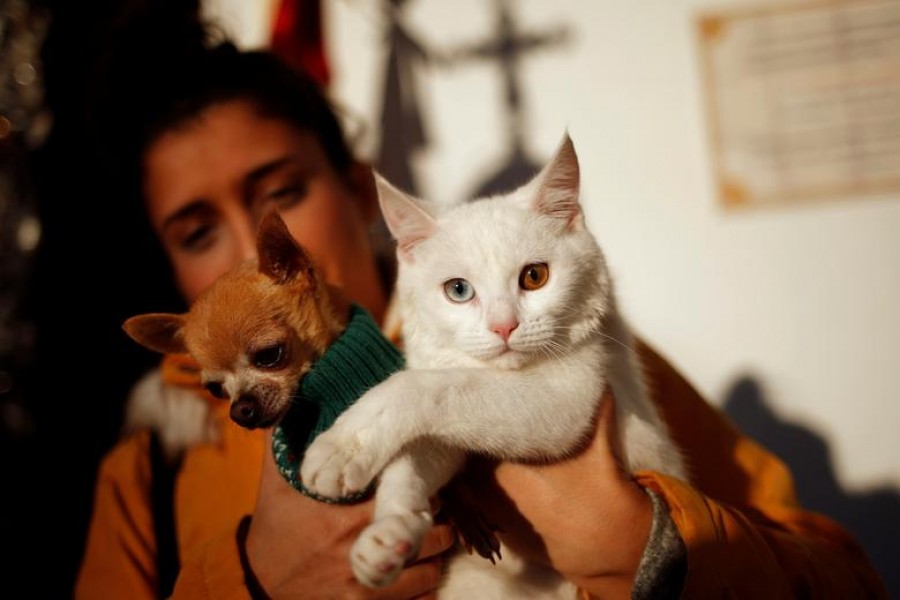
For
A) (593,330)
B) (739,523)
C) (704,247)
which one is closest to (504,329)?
(593,330)

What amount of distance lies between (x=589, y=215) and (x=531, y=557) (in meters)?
1.12

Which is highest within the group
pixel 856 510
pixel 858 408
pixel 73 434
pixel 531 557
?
pixel 73 434

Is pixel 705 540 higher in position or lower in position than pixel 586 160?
lower

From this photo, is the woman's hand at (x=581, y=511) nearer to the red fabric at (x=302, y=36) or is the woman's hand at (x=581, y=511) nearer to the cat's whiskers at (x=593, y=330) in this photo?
the cat's whiskers at (x=593, y=330)

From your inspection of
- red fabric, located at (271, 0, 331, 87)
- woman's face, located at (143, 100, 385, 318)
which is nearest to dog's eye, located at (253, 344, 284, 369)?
woman's face, located at (143, 100, 385, 318)

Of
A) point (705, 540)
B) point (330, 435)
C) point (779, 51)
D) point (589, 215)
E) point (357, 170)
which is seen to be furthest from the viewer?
point (589, 215)

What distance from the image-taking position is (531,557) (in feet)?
2.81

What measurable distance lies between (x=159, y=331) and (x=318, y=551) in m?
0.39

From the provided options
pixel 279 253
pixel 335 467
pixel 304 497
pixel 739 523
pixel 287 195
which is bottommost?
pixel 739 523

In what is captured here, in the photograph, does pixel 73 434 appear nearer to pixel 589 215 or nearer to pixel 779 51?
pixel 589 215

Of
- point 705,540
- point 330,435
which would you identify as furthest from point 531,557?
point 330,435

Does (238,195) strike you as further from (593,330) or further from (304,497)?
(593,330)

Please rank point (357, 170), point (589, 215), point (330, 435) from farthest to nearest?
point (589, 215)
point (357, 170)
point (330, 435)

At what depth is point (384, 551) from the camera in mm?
557
